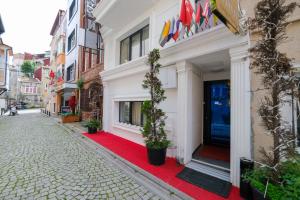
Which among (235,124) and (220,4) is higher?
(220,4)

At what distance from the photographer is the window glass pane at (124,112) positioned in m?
7.71

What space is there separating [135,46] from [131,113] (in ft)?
10.4

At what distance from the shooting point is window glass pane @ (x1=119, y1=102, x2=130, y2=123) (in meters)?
7.71

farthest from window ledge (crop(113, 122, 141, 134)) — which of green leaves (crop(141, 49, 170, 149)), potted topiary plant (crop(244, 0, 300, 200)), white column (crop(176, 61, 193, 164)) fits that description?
potted topiary plant (crop(244, 0, 300, 200))

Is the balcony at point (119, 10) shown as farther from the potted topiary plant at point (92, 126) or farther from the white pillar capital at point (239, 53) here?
the potted topiary plant at point (92, 126)

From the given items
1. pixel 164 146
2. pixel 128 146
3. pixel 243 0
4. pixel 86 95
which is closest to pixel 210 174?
pixel 164 146

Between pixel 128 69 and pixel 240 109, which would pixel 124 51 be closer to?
pixel 128 69

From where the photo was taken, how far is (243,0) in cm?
364

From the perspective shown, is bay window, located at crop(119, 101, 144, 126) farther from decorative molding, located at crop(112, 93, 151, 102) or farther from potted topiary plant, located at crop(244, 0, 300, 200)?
potted topiary plant, located at crop(244, 0, 300, 200)

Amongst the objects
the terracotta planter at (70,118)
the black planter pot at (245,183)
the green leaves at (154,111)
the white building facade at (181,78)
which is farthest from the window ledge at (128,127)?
the terracotta planter at (70,118)

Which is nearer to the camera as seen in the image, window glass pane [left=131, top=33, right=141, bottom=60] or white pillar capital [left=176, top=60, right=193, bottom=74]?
white pillar capital [left=176, top=60, right=193, bottom=74]

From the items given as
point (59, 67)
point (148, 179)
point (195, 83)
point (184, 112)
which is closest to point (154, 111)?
point (184, 112)

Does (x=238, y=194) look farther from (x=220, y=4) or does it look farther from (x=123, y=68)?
(x=123, y=68)

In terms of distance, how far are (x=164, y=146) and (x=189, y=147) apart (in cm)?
74
